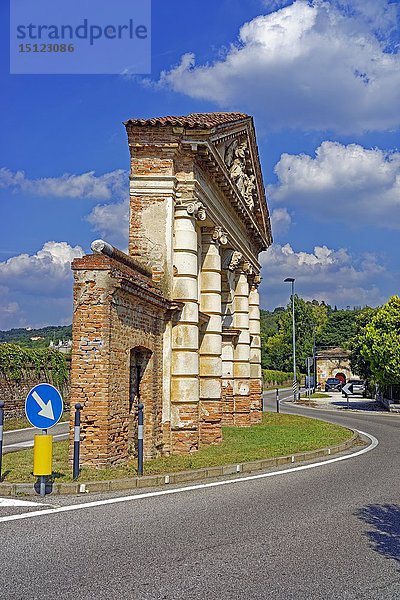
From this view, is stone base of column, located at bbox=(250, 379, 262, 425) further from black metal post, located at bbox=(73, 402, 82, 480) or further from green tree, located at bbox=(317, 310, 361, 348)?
green tree, located at bbox=(317, 310, 361, 348)

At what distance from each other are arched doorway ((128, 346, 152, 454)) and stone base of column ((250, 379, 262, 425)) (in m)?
12.7

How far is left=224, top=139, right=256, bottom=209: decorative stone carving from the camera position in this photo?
21.1 meters

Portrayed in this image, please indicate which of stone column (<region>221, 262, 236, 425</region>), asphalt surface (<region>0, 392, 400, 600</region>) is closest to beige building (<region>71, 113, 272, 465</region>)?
stone column (<region>221, 262, 236, 425</region>)

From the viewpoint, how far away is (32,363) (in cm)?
3016

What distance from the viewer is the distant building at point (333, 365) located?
292 ft

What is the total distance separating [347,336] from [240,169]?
9772 cm

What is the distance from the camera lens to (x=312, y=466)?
1370 cm

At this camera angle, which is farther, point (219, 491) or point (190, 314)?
point (190, 314)

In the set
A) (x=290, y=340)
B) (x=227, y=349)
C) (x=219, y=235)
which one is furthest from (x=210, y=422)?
(x=290, y=340)

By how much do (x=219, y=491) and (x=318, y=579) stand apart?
187 inches

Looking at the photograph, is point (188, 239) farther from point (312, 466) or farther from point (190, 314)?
point (312, 466)

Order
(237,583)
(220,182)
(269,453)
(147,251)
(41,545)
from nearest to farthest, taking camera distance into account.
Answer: (237,583) < (41,545) < (269,453) < (147,251) < (220,182)

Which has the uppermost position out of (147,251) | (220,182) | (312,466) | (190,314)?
(220,182)

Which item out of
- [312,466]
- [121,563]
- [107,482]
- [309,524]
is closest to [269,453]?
[312,466]
